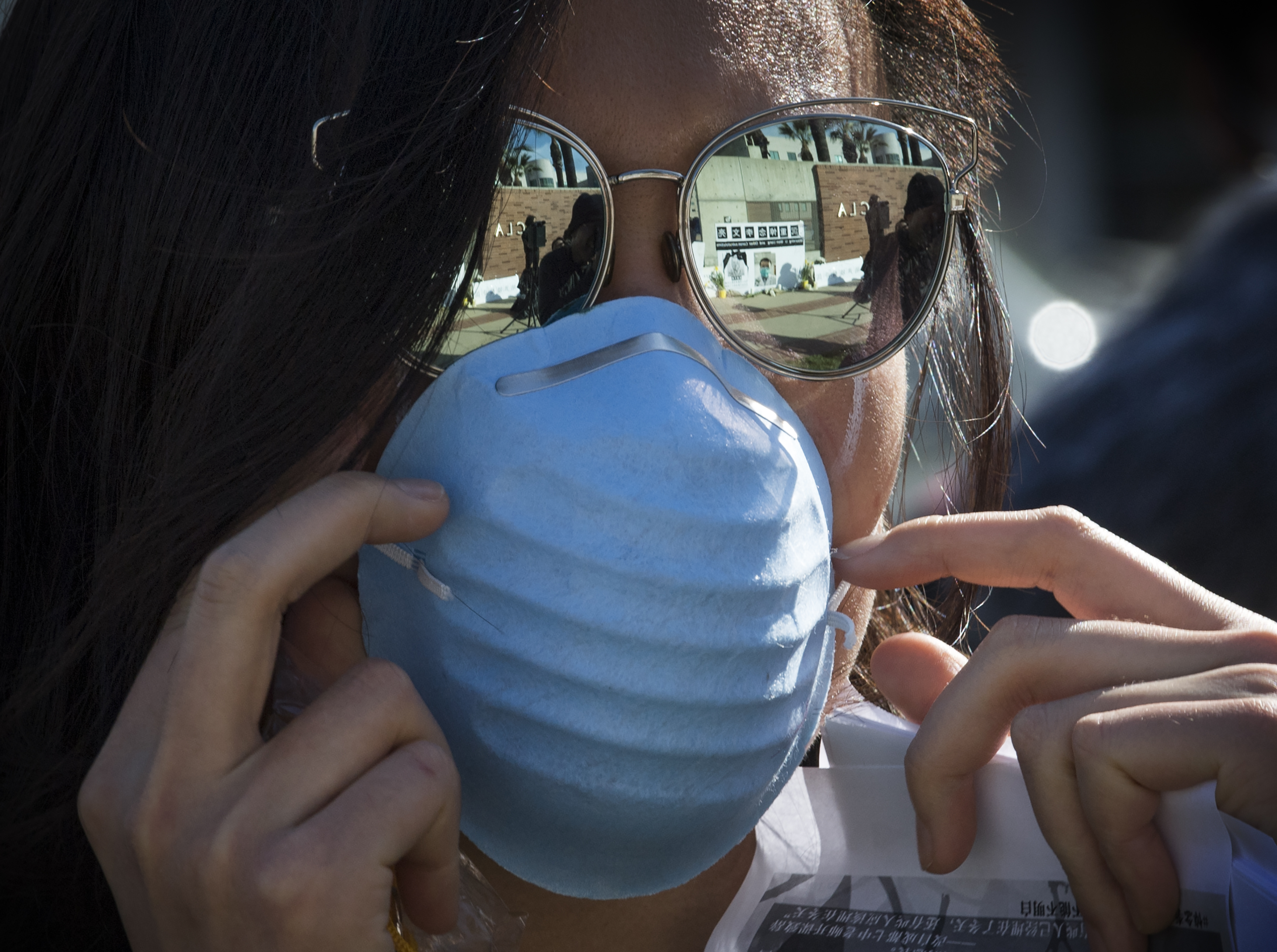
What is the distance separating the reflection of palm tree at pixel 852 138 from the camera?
1.23 meters

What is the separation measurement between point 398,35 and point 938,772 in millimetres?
872

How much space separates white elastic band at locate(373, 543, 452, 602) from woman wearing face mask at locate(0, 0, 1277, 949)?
0.05 meters

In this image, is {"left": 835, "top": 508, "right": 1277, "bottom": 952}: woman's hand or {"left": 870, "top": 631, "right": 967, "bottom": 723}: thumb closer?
{"left": 835, "top": 508, "right": 1277, "bottom": 952}: woman's hand

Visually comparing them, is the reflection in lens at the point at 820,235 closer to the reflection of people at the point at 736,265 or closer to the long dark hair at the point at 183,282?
the reflection of people at the point at 736,265

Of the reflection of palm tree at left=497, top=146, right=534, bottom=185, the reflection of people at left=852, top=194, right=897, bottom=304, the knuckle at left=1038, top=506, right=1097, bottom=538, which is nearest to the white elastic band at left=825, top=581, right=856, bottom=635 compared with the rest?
the knuckle at left=1038, top=506, right=1097, bottom=538

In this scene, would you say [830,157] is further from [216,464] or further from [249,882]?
[249,882]

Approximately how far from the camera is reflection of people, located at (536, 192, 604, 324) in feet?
3.57

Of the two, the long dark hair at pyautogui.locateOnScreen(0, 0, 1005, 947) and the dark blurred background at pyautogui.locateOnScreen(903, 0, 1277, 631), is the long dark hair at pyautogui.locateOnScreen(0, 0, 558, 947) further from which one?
the dark blurred background at pyautogui.locateOnScreen(903, 0, 1277, 631)

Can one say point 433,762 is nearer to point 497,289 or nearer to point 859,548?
point 497,289

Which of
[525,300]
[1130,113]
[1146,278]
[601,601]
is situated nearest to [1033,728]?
[601,601]

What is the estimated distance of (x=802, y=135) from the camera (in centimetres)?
120

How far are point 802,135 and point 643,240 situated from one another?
22 centimetres

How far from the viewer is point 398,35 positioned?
3.32ft

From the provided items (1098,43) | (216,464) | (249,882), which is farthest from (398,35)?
(1098,43)
